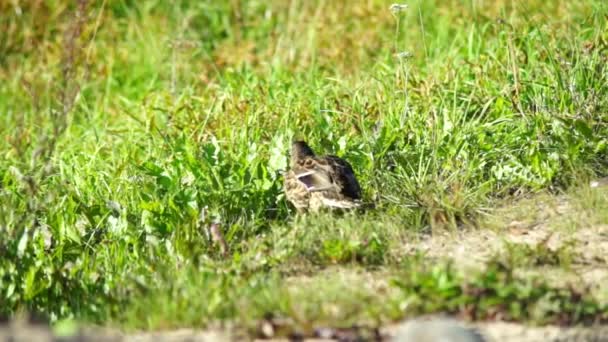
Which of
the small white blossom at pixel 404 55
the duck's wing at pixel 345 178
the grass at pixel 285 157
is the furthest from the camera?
the small white blossom at pixel 404 55

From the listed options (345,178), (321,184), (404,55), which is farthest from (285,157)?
(404,55)

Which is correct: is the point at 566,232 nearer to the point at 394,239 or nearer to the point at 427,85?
the point at 394,239

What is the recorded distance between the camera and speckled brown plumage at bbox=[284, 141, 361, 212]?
22.2 ft

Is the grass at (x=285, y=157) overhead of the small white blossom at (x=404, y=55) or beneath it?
beneath

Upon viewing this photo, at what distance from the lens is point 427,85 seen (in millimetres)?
7879

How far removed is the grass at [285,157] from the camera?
213 inches

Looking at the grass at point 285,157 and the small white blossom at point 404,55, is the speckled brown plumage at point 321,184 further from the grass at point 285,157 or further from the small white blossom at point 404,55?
the small white blossom at point 404,55

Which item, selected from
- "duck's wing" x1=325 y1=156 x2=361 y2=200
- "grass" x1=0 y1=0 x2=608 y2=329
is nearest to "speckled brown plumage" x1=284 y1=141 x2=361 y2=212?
"duck's wing" x1=325 y1=156 x2=361 y2=200

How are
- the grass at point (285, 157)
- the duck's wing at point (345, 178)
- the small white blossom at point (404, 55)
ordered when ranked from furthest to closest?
1. the small white blossom at point (404, 55)
2. the duck's wing at point (345, 178)
3. the grass at point (285, 157)

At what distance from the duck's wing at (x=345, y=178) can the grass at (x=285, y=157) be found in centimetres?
16

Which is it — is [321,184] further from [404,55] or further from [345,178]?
[404,55]

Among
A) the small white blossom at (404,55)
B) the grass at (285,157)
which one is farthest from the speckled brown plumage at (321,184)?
the small white blossom at (404,55)

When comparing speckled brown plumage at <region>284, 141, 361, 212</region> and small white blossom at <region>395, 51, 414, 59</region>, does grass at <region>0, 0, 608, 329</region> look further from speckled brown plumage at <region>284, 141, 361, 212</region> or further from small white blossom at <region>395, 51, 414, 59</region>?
small white blossom at <region>395, 51, 414, 59</region>

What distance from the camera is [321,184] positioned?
22.5 ft
